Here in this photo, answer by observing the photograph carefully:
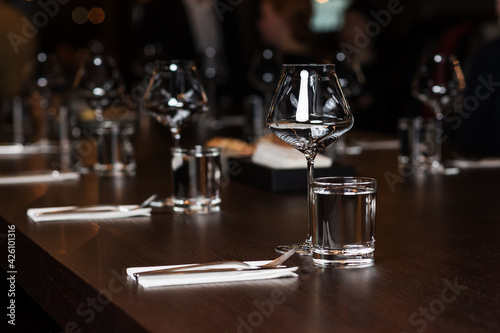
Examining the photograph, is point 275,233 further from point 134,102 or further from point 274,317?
point 134,102

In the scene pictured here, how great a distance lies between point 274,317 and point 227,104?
329cm

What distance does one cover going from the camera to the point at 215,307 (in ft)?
2.59

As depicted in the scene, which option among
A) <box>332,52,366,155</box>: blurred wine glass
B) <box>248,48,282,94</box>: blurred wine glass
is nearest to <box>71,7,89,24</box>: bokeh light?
<box>248,48,282,94</box>: blurred wine glass

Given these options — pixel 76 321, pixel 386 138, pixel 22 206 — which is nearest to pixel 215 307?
pixel 76 321

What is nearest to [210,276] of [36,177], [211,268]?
[211,268]

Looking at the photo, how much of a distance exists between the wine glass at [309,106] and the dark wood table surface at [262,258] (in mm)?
148

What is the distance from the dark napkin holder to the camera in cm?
158

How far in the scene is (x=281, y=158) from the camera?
1.62 m

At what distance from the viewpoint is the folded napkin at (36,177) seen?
177cm

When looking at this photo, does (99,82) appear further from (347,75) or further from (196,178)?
(347,75)
